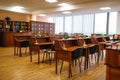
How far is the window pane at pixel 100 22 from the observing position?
9859 millimetres

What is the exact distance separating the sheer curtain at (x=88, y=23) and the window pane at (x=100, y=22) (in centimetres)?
37

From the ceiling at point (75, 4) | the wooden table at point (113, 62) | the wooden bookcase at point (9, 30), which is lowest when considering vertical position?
the wooden table at point (113, 62)

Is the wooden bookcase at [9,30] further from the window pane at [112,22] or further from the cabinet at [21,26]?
the window pane at [112,22]

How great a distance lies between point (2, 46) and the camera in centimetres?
931

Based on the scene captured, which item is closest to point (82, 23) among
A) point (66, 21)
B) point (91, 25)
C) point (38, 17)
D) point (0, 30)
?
point (91, 25)

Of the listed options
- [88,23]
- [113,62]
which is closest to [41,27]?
[88,23]

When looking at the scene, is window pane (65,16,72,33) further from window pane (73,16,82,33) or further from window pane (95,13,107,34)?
window pane (95,13,107,34)

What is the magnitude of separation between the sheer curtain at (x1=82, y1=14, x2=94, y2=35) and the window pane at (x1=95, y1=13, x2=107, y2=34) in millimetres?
369


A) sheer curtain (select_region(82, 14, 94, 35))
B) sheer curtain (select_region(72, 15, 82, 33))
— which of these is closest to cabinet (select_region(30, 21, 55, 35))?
sheer curtain (select_region(72, 15, 82, 33))

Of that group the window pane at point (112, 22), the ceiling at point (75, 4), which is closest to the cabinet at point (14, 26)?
the ceiling at point (75, 4)

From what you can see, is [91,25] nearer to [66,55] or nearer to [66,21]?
[66,21]

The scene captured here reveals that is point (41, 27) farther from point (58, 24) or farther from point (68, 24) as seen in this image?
point (68, 24)

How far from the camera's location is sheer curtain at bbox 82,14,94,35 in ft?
34.4

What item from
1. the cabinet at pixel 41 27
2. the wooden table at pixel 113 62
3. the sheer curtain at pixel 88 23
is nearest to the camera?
the wooden table at pixel 113 62
